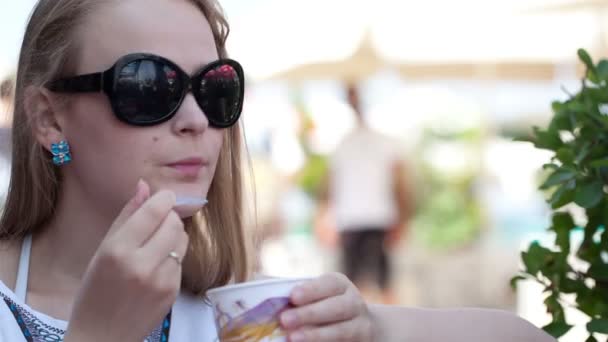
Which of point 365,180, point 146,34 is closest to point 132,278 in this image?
point 146,34

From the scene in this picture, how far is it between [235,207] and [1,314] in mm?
488

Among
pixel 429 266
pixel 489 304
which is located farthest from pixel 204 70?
pixel 429 266

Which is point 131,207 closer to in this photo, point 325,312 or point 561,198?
point 325,312

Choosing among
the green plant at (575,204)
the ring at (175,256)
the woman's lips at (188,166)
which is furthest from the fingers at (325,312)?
the green plant at (575,204)

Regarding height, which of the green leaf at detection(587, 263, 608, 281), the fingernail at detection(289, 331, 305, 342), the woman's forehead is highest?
the woman's forehead

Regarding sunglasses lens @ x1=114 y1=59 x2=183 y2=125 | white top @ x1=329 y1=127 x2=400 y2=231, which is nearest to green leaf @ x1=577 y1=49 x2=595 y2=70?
sunglasses lens @ x1=114 y1=59 x2=183 y2=125

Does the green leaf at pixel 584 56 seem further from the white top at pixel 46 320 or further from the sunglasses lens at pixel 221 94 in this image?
the white top at pixel 46 320

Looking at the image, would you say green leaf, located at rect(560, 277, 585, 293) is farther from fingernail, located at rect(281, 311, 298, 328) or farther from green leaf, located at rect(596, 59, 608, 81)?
fingernail, located at rect(281, 311, 298, 328)

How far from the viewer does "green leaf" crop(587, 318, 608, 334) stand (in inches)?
55.3

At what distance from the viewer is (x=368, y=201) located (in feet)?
21.4

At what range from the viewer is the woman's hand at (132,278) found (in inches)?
43.2

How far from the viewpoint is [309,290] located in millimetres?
1154

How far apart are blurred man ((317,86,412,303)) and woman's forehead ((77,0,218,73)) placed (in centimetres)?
502

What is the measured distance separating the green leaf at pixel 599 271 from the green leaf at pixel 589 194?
0.12 metres
